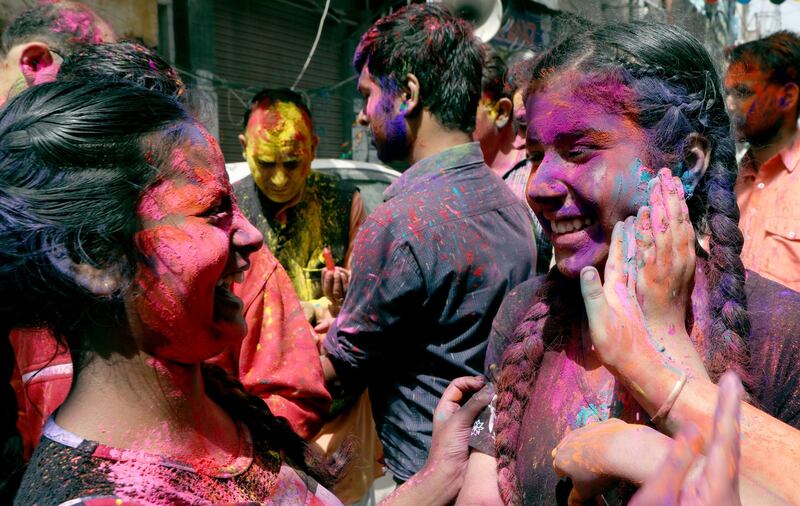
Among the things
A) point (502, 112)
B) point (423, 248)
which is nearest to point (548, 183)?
point (423, 248)

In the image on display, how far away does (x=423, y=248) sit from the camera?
2.38 m

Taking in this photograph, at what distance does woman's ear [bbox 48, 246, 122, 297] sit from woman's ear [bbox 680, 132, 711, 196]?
121 centimetres

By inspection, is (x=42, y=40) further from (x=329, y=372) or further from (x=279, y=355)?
(x=329, y=372)

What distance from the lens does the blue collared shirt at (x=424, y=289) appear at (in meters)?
2.40

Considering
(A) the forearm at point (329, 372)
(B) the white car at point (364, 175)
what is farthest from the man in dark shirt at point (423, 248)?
(B) the white car at point (364, 175)

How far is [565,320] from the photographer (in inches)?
62.6

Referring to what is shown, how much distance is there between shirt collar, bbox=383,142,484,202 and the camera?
264 cm

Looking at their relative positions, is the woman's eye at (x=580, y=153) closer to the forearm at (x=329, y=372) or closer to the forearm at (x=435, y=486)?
the forearm at (x=435, y=486)

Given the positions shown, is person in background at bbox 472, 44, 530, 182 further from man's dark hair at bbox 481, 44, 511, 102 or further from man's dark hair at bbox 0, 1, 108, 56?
man's dark hair at bbox 0, 1, 108, 56

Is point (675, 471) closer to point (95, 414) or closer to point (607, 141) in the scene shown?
point (607, 141)

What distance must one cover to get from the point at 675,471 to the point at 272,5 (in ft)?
30.3

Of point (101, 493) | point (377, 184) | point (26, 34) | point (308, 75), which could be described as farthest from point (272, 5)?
point (101, 493)

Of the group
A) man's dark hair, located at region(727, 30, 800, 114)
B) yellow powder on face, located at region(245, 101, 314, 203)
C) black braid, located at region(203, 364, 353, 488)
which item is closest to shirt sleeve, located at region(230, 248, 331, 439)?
black braid, located at region(203, 364, 353, 488)

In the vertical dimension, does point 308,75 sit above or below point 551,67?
below
